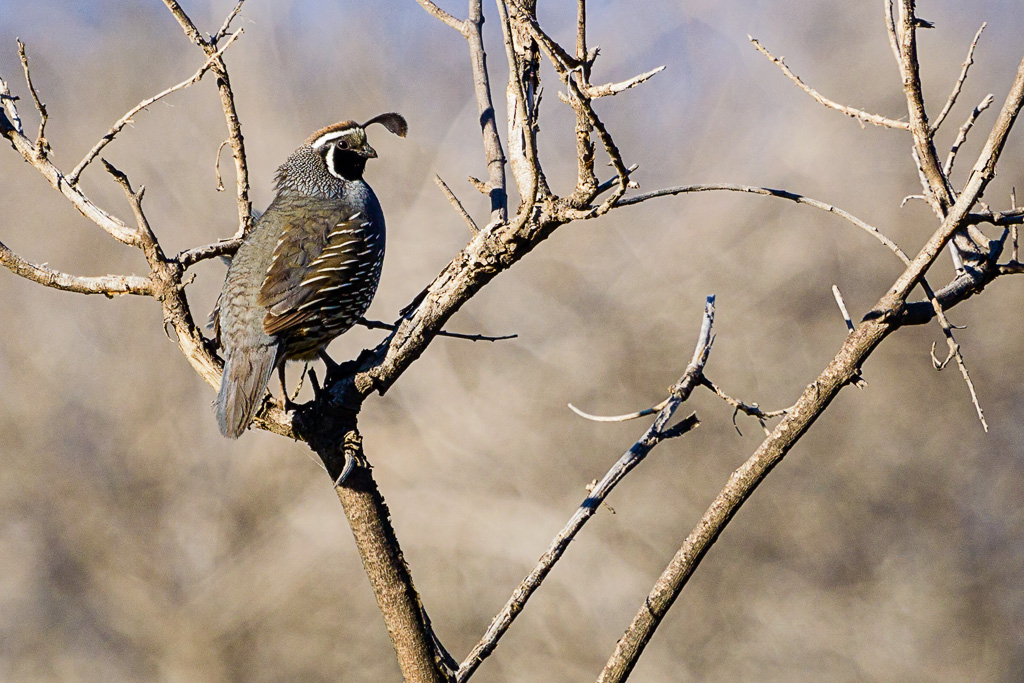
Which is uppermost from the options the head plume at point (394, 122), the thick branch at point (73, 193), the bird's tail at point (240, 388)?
the head plume at point (394, 122)

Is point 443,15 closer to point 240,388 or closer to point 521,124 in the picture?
point 521,124

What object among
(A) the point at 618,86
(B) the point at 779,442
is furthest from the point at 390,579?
(A) the point at 618,86

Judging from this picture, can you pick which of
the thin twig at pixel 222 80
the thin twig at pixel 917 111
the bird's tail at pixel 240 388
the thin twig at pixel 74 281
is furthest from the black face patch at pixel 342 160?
the thin twig at pixel 917 111

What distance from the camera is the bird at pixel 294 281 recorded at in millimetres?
2729

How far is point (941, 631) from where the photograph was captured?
28.7 ft

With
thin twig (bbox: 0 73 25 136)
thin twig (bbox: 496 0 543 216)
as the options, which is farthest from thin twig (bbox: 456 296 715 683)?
thin twig (bbox: 0 73 25 136)

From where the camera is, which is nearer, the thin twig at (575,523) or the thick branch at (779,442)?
the thick branch at (779,442)

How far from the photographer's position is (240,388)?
264cm

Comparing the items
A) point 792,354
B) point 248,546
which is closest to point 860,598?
point 792,354

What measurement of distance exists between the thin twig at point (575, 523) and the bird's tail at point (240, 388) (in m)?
0.93

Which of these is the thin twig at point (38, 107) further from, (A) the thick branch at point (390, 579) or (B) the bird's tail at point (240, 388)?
(A) the thick branch at point (390, 579)

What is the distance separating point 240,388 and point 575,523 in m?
1.12

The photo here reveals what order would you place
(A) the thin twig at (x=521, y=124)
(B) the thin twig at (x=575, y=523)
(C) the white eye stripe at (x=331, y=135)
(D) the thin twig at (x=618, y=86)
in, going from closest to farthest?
(D) the thin twig at (x=618, y=86) < (A) the thin twig at (x=521, y=124) < (B) the thin twig at (x=575, y=523) < (C) the white eye stripe at (x=331, y=135)

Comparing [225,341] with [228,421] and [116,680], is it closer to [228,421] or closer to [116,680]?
[228,421]
